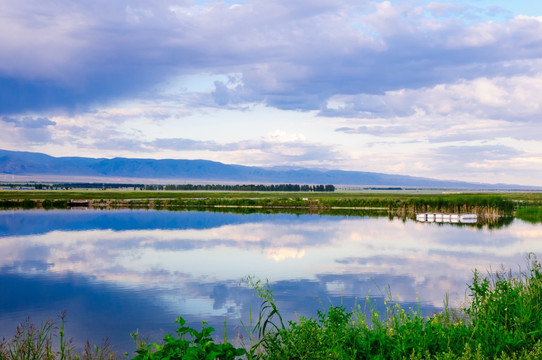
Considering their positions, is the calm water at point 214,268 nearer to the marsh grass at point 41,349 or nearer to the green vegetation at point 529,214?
the marsh grass at point 41,349

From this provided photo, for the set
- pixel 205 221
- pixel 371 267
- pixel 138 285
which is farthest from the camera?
pixel 205 221

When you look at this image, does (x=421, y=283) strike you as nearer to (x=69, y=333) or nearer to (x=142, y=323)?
(x=142, y=323)

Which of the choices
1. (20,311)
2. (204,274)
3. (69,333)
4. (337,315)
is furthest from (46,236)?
(337,315)

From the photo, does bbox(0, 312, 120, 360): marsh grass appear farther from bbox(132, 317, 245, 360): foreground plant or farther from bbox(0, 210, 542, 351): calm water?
bbox(0, 210, 542, 351): calm water

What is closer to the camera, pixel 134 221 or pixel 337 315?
pixel 337 315

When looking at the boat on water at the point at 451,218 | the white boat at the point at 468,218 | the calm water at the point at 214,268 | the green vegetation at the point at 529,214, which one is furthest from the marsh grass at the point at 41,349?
the green vegetation at the point at 529,214

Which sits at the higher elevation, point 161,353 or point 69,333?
point 161,353

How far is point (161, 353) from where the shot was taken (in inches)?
215

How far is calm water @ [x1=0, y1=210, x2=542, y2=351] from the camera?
13.8 m

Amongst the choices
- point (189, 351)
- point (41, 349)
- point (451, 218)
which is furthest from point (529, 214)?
point (189, 351)

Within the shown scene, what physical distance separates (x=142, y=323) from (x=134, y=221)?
34732 millimetres

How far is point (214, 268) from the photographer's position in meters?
20.9

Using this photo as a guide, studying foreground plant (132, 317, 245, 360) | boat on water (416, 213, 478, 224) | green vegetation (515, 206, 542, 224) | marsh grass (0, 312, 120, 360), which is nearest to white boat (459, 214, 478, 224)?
boat on water (416, 213, 478, 224)

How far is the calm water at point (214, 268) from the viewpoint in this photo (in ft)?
45.1
